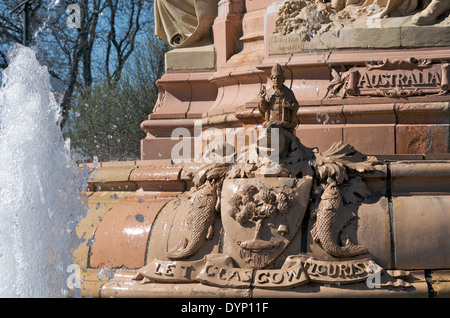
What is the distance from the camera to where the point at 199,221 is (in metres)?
8.27

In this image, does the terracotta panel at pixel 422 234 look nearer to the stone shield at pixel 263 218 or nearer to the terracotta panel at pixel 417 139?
the stone shield at pixel 263 218

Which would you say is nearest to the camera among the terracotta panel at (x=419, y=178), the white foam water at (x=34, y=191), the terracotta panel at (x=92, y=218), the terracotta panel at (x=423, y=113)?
the terracotta panel at (x=419, y=178)

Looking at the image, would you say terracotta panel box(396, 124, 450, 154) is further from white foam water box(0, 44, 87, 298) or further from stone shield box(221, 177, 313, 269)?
white foam water box(0, 44, 87, 298)

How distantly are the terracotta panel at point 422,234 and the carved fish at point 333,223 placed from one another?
306 mm

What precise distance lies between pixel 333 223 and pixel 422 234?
695 millimetres

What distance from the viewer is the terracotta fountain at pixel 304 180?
7789 millimetres

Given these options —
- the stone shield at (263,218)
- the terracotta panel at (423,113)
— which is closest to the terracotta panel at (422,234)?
the stone shield at (263,218)

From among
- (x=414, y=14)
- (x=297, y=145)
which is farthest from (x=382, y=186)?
(x=414, y=14)

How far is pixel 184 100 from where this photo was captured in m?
11.8

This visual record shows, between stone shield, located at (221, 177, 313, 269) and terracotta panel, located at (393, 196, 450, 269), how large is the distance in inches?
30.8

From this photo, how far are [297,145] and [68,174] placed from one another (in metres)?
2.23

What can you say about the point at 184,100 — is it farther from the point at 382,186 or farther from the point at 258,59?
the point at 382,186

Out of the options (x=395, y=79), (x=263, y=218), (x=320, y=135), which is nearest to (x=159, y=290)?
(x=263, y=218)
